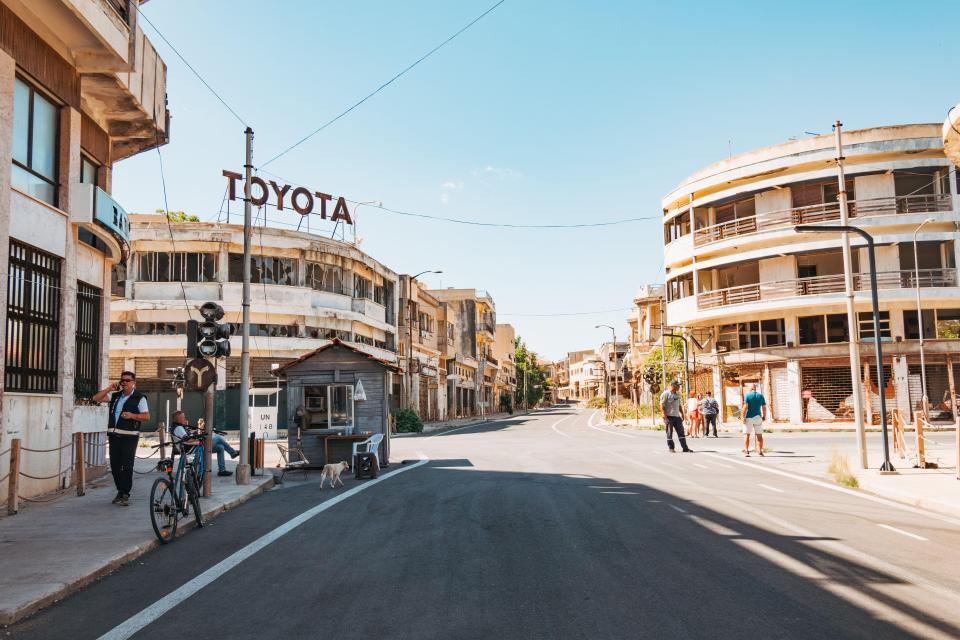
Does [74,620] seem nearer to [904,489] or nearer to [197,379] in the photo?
[197,379]

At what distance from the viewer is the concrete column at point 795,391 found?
123ft

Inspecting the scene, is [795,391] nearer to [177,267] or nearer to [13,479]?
[177,267]

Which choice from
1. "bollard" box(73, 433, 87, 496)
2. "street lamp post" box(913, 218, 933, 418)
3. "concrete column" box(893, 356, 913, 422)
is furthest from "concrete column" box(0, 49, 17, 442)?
"concrete column" box(893, 356, 913, 422)

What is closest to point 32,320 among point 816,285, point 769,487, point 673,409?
point 769,487

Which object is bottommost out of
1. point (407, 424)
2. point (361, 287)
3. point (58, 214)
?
point (407, 424)

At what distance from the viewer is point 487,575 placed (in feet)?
21.3

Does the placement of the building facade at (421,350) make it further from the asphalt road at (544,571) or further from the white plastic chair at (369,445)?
the asphalt road at (544,571)

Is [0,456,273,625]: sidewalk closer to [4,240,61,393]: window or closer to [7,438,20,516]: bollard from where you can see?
[7,438,20,516]: bollard

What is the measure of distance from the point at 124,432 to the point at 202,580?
542cm

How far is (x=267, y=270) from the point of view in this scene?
41.5m

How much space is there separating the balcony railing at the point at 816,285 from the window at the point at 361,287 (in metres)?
20.2

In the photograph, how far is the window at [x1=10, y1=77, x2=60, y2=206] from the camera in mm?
11983

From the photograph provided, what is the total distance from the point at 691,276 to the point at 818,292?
8.17 metres

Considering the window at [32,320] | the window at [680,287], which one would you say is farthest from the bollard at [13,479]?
the window at [680,287]
